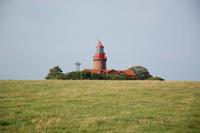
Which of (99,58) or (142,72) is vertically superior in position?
(99,58)

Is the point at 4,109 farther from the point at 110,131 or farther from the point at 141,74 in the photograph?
the point at 141,74

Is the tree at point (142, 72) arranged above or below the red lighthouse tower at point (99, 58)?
below

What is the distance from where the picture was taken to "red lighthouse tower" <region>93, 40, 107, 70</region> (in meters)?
94.9

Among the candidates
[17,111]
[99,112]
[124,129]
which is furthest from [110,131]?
[17,111]

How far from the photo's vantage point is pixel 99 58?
94625mm

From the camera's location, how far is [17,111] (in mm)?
16016

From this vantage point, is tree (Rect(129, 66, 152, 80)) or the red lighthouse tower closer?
the red lighthouse tower

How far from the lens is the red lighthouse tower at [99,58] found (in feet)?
311

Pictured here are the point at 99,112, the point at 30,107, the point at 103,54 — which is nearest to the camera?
the point at 99,112

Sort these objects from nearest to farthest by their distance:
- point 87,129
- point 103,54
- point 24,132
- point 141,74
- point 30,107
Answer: point 24,132 < point 87,129 < point 30,107 < point 103,54 < point 141,74

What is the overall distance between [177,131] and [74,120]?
14.7 ft

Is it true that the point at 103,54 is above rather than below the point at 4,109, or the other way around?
above

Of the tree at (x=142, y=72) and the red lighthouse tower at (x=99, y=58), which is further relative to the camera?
the tree at (x=142, y=72)

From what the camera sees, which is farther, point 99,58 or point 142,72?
point 142,72
